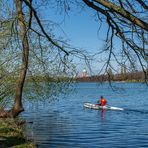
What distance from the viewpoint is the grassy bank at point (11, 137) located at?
1677cm

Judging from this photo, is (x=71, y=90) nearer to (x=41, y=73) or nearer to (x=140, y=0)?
(x=41, y=73)

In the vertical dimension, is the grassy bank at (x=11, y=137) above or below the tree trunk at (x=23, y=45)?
below

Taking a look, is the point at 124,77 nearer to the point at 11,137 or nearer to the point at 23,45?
the point at 23,45

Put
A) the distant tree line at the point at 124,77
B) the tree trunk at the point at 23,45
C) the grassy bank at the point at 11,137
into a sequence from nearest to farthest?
the distant tree line at the point at 124,77
the tree trunk at the point at 23,45
the grassy bank at the point at 11,137

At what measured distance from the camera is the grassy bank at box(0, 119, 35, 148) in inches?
660

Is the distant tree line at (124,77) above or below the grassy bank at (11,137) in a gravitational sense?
above

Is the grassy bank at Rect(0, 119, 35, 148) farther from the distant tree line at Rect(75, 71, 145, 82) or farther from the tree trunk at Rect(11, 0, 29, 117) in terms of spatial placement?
the distant tree line at Rect(75, 71, 145, 82)

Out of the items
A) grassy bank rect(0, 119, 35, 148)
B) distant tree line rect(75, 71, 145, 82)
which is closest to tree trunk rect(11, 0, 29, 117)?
grassy bank rect(0, 119, 35, 148)

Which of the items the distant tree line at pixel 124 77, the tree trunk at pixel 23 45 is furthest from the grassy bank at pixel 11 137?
the distant tree line at pixel 124 77

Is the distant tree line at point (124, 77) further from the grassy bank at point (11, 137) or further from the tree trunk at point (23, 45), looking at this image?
the grassy bank at point (11, 137)

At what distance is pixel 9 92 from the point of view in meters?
23.7

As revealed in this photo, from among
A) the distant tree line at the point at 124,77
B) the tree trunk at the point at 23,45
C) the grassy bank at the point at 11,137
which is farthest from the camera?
the grassy bank at the point at 11,137

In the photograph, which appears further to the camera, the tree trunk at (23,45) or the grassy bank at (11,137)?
the grassy bank at (11,137)

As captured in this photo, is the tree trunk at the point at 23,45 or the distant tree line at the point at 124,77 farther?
the tree trunk at the point at 23,45
